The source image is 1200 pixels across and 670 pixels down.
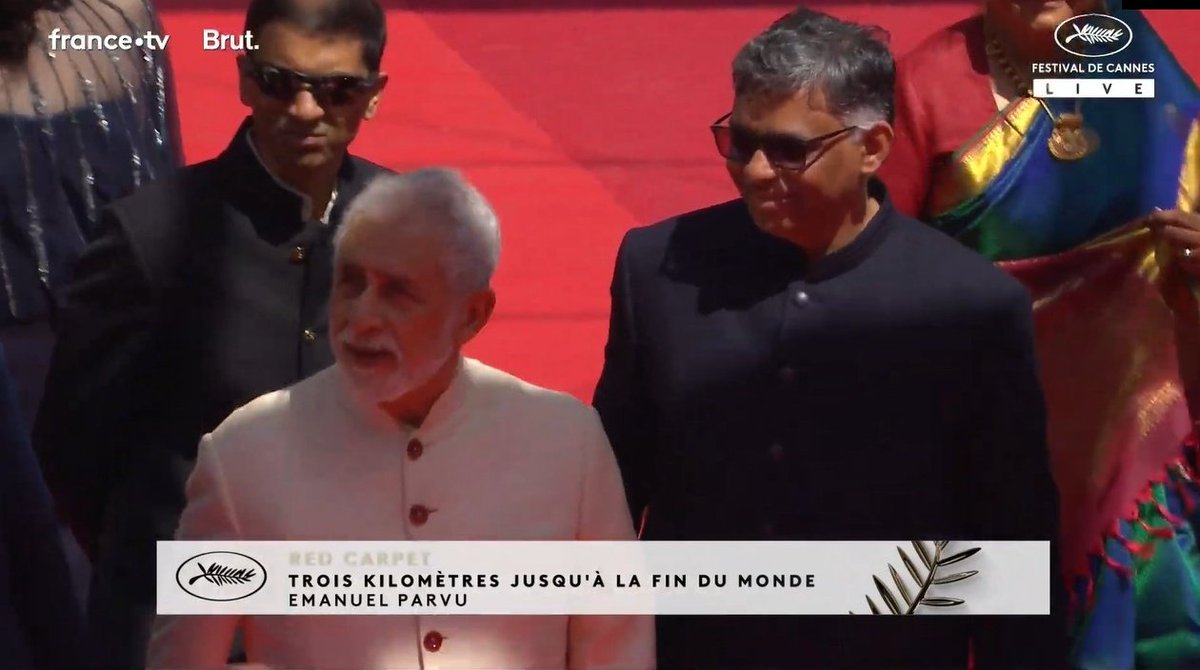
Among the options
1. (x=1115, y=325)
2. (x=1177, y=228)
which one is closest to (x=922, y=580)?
(x=1115, y=325)

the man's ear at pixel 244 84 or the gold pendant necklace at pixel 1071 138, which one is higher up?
the man's ear at pixel 244 84

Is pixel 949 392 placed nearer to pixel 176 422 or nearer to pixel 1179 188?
pixel 1179 188

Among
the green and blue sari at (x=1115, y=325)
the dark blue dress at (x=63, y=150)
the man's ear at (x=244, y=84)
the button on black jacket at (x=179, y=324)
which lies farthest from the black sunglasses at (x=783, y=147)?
the dark blue dress at (x=63, y=150)

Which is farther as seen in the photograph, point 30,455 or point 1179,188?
point 1179,188

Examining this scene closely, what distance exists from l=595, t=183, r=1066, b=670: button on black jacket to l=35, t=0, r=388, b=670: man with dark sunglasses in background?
1.28 ft

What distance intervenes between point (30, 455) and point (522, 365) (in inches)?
24.3

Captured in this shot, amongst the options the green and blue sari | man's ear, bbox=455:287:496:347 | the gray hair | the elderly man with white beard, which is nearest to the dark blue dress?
the elderly man with white beard

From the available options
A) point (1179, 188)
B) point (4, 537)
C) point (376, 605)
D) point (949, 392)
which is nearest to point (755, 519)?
point (949, 392)

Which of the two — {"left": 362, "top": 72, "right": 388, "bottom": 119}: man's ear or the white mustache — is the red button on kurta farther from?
{"left": 362, "top": 72, "right": 388, "bottom": 119}: man's ear

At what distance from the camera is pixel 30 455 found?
9.78 ft

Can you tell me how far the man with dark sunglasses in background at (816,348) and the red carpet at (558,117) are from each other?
4.0 inches

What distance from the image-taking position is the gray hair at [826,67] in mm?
2934

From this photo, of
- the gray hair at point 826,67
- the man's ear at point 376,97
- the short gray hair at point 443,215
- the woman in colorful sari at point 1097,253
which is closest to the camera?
the short gray hair at point 443,215
